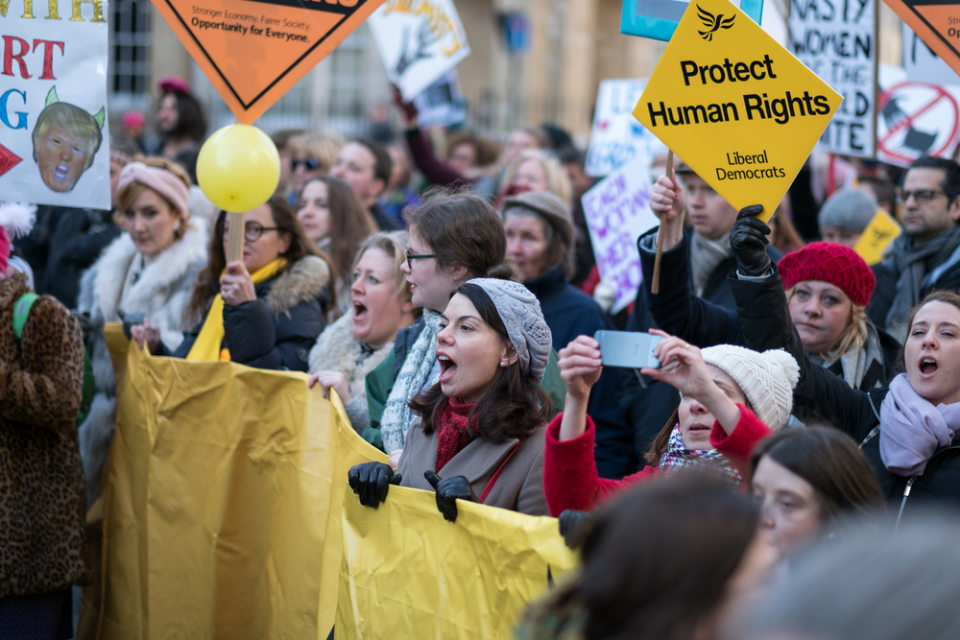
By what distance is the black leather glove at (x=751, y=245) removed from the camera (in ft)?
10.2

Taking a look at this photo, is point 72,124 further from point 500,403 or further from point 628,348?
point 628,348

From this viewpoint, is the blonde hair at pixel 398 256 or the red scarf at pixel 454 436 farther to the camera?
the blonde hair at pixel 398 256

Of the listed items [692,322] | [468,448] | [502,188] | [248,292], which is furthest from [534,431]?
[502,188]

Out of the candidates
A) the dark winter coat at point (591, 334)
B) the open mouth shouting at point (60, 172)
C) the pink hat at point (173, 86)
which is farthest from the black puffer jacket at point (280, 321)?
the pink hat at point (173, 86)

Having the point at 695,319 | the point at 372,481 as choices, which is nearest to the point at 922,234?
the point at 695,319

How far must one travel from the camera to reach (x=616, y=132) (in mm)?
8766

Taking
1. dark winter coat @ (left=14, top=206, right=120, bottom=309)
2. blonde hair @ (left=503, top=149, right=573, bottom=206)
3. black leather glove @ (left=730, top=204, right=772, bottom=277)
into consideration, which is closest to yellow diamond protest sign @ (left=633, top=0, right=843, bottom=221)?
black leather glove @ (left=730, top=204, right=772, bottom=277)

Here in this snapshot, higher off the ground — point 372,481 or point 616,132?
point 616,132

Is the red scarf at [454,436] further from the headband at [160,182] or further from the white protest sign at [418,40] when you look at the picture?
Result: the white protest sign at [418,40]

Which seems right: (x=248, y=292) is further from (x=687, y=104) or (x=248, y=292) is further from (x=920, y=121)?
(x=920, y=121)

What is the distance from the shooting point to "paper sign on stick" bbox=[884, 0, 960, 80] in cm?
384

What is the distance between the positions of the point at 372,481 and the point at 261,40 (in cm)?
208

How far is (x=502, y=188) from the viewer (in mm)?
7102

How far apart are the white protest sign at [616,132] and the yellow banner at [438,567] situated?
19.8 ft
